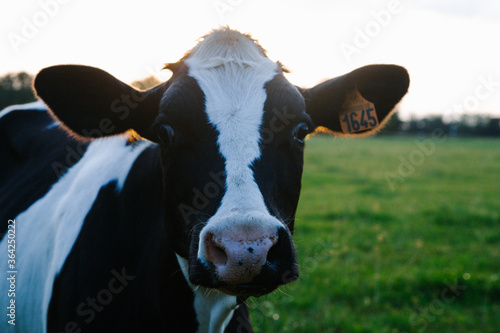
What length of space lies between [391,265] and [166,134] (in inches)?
165

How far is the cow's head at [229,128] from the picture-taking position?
1.58 meters

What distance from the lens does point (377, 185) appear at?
37.7 feet

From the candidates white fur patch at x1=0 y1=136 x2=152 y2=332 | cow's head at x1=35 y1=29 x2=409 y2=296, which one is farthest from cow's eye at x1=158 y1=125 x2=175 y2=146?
white fur patch at x1=0 y1=136 x2=152 y2=332

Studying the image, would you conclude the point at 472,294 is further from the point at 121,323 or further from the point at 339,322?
the point at 121,323

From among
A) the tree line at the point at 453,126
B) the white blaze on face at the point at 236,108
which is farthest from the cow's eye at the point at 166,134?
the tree line at the point at 453,126

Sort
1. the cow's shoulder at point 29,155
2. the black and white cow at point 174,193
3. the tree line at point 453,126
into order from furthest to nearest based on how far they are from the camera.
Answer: the tree line at point 453,126
the cow's shoulder at point 29,155
the black and white cow at point 174,193

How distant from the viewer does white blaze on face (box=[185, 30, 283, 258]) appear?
62.7 inches

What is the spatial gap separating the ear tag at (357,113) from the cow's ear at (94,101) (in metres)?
1.10

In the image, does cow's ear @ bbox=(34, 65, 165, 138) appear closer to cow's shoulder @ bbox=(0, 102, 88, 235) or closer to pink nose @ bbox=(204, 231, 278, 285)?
cow's shoulder @ bbox=(0, 102, 88, 235)

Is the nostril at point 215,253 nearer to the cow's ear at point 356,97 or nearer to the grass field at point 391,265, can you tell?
the grass field at point 391,265

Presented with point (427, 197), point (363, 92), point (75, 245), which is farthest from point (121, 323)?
point (427, 197)

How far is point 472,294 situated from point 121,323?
3875mm

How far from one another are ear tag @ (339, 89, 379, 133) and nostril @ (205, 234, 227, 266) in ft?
4.65

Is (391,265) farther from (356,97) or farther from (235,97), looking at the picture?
(235,97)
